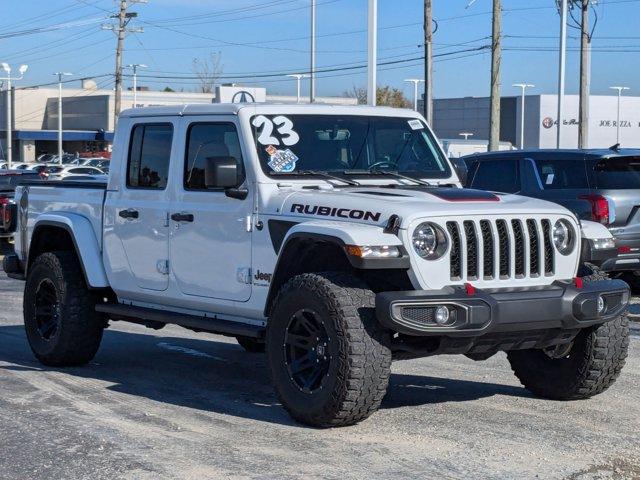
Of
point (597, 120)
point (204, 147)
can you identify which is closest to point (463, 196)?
point (204, 147)

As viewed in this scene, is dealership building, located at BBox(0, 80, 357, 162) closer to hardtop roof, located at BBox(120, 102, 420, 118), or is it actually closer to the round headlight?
hardtop roof, located at BBox(120, 102, 420, 118)

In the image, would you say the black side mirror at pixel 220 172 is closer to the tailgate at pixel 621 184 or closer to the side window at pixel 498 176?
the tailgate at pixel 621 184


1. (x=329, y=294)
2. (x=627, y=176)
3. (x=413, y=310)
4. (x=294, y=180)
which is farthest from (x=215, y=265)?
(x=627, y=176)

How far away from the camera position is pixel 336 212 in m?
6.86

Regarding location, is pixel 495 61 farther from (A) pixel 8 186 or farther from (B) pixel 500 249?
(B) pixel 500 249

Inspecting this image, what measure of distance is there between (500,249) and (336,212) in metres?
1.01

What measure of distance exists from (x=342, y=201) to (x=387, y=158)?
1402 mm

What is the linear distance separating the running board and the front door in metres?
0.18

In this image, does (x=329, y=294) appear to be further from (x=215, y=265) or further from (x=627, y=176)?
(x=627, y=176)

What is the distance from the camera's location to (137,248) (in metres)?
8.51

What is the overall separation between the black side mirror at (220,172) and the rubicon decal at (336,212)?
1.75 feet

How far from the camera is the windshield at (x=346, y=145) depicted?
25.5 feet

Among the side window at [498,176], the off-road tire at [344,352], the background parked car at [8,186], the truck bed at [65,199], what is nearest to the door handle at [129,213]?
the truck bed at [65,199]

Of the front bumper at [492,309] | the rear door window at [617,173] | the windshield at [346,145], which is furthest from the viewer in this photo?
the rear door window at [617,173]
